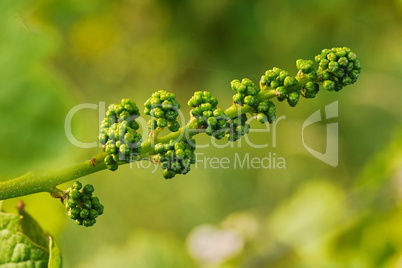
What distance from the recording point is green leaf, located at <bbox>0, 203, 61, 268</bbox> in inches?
67.3

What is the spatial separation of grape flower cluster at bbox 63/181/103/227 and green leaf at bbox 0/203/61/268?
213 millimetres

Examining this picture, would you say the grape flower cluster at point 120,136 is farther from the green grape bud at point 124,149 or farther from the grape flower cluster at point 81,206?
the grape flower cluster at point 81,206

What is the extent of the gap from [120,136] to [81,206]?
9.0 inches

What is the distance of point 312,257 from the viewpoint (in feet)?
12.5

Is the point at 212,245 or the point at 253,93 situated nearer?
the point at 253,93

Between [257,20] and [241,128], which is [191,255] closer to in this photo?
[257,20]

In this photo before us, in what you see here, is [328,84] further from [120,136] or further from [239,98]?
[120,136]

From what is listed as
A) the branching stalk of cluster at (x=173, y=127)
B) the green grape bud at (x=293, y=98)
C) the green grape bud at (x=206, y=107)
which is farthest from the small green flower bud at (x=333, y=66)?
the green grape bud at (x=206, y=107)

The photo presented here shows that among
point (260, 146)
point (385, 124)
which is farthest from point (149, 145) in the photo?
point (385, 124)

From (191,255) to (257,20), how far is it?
2.46 m

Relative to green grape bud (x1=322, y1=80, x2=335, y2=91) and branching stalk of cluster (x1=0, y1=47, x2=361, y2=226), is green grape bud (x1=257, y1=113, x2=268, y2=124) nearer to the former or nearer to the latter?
branching stalk of cluster (x1=0, y1=47, x2=361, y2=226)

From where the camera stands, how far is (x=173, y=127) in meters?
1.55

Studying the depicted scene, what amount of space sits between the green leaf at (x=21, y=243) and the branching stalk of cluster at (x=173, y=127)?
10.6 inches

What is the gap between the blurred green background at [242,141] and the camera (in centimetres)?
399
